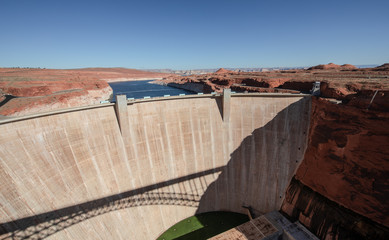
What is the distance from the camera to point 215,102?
17.7m

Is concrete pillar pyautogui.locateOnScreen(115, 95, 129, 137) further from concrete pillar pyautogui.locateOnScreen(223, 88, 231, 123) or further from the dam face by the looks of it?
concrete pillar pyautogui.locateOnScreen(223, 88, 231, 123)

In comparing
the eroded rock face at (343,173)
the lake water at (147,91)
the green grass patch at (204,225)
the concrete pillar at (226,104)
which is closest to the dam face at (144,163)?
the concrete pillar at (226,104)

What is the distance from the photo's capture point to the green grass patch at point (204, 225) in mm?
15594

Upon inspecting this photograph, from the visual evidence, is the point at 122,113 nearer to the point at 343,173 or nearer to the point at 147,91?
the point at 343,173

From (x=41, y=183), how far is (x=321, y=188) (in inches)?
772

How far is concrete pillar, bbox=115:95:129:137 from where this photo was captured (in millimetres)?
14068

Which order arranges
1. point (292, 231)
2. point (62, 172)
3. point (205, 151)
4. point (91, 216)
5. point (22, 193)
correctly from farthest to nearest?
1. point (205, 151)
2. point (292, 231)
3. point (91, 216)
4. point (62, 172)
5. point (22, 193)

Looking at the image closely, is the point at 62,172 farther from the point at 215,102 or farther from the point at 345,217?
the point at 345,217

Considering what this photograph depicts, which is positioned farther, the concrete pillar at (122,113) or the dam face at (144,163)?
the concrete pillar at (122,113)

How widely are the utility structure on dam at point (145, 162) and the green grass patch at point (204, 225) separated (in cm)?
54

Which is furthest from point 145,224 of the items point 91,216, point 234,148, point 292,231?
point 292,231

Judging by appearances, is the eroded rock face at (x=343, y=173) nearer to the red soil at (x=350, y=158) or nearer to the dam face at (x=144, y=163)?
the red soil at (x=350, y=158)

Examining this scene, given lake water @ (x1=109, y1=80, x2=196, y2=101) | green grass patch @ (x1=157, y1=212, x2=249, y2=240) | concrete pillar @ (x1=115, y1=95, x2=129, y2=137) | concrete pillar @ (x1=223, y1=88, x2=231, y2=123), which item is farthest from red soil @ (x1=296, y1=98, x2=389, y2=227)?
lake water @ (x1=109, y1=80, x2=196, y2=101)

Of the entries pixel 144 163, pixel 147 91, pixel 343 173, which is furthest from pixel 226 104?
pixel 147 91
